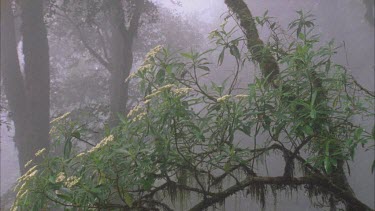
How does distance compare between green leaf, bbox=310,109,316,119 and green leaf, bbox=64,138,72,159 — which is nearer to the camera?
green leaf, bbox=310,109,316,119

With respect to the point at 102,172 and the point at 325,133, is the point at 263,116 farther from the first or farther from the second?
the point at 102,172

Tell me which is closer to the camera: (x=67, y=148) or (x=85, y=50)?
(x=67, y=148)

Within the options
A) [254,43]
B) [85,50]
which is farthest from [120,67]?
[85,50]

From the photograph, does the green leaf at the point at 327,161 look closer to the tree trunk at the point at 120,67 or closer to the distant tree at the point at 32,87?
the distant tree at the point at 32,87

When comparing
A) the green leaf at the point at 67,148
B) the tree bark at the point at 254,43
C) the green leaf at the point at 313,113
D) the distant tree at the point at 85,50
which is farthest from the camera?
the distant tree at the point at 85,50

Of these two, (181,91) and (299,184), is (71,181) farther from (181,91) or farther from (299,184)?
(299,184)

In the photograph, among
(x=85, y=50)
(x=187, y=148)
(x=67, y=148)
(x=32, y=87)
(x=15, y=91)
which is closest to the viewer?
(x=67, y=148)

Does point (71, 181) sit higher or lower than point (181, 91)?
lower

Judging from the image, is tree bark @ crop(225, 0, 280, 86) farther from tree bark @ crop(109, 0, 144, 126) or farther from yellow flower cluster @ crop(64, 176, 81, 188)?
tree bark @ crop(109, 0, 144, 126)

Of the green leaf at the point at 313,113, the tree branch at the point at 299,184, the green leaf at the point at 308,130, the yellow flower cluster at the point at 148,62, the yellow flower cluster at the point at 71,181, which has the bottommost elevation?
the tree branch at the point at 299,184

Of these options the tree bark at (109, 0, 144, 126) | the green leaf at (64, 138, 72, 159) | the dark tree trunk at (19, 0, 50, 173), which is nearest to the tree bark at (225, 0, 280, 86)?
the green leaf at (64, 138, 72, 159)

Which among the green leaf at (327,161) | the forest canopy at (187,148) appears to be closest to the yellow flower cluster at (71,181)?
the forest canopy at (187,148)

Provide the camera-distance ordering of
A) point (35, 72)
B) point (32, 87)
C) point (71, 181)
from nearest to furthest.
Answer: point (71, 181), point (35, 72), point (32, 87)

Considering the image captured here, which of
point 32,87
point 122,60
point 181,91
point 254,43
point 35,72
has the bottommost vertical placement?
point 181,91
